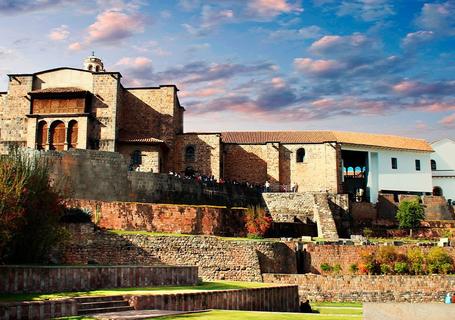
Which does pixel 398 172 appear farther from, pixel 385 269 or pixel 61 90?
pixel 61 90

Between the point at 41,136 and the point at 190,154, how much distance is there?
466 inches

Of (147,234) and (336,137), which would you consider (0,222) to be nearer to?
(147,234)

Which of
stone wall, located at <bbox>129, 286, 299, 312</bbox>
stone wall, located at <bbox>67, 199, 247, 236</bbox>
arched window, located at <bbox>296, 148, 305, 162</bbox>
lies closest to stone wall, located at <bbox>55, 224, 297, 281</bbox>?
stone wall, located at <bbox>67, 199, 247, 236</bbox>

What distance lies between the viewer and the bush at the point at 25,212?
663 inches

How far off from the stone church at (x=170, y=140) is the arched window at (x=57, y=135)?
75mm

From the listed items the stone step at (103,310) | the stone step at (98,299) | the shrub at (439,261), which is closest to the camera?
the stone step at (103,310)

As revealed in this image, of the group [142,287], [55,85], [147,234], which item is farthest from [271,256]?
[55,85]

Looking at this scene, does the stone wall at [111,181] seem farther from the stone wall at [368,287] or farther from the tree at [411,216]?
the tree at [411,216]

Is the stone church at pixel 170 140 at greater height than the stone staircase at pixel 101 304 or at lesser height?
greater

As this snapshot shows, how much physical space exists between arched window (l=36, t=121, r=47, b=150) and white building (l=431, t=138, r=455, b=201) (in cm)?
3739

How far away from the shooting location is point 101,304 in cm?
1444

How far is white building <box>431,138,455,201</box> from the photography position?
5572 centimetres

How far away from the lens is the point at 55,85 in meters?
43.3

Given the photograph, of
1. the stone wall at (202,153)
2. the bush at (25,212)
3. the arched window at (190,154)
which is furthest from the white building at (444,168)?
the bush at (25,212)
